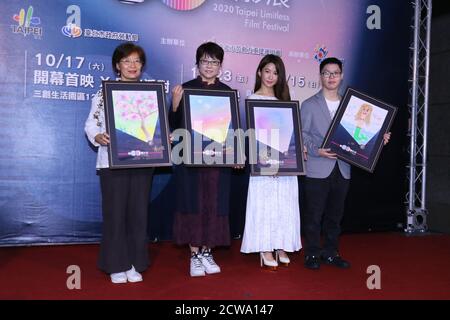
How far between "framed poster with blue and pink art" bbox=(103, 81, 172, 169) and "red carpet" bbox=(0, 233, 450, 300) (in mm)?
744

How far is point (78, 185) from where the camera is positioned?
3.96 m

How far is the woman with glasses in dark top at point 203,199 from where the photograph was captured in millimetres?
3021

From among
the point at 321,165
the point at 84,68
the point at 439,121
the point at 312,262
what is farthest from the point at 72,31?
the point at 439,121

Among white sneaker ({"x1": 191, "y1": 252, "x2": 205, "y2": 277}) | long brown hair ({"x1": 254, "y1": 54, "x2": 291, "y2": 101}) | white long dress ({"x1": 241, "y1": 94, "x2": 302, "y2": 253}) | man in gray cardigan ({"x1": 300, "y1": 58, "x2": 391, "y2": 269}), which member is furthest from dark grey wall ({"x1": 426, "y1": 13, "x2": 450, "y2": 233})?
white sneaker ({"x1": 191, "y1": 252, "x2": 205, "y2": 277})

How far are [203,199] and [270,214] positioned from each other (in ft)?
1.54

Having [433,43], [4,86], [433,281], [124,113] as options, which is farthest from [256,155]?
[433,43]

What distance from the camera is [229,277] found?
10.00ft

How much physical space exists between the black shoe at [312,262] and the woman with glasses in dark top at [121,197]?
3.80ft

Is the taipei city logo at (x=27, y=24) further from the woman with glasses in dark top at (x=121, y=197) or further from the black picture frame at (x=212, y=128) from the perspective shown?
the black picture frame at (x=212, y=128)

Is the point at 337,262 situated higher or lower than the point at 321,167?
lower

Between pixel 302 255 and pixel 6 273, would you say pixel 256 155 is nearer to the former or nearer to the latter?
pixel 302 255

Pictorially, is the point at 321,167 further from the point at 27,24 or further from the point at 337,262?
the point at 27,24

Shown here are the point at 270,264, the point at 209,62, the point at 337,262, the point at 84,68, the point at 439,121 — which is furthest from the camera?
the point at 439,121

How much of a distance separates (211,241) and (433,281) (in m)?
1.45
